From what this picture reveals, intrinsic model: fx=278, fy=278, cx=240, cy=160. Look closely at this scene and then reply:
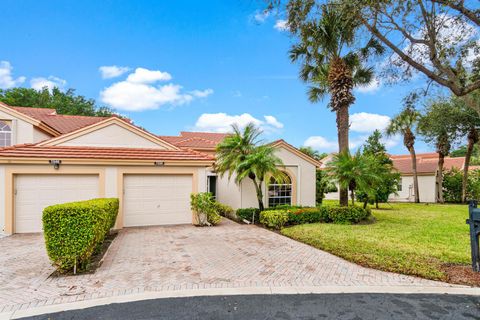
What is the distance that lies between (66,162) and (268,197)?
10.1 meters

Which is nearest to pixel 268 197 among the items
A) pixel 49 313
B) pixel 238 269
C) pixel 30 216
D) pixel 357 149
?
pixel 357 149

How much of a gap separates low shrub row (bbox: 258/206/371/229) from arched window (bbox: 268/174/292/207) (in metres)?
2.08

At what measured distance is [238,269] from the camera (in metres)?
6.70

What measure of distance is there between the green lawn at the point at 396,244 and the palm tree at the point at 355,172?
214 cm

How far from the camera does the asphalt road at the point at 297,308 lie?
4379mm

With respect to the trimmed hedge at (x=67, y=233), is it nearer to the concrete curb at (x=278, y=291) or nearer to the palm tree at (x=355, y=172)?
the concrete curb at (x=278, y=291)

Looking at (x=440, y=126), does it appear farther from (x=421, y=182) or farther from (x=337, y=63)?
(x=337, y=63)

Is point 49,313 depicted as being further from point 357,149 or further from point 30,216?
point 357,149

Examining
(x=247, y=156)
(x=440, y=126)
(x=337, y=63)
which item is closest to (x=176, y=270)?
(x=247, y=156)

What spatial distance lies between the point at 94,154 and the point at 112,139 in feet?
5.54

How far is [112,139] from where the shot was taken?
13406 mm

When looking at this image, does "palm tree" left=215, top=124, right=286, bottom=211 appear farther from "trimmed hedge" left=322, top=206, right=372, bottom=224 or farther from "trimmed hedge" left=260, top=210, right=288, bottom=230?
"trimmed hedge" left=322, top=206, right=372, bottom=224

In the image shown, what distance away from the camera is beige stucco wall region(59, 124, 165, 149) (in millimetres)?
13000

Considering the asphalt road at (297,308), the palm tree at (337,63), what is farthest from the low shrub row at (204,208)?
the asphalt road at (297,308)
